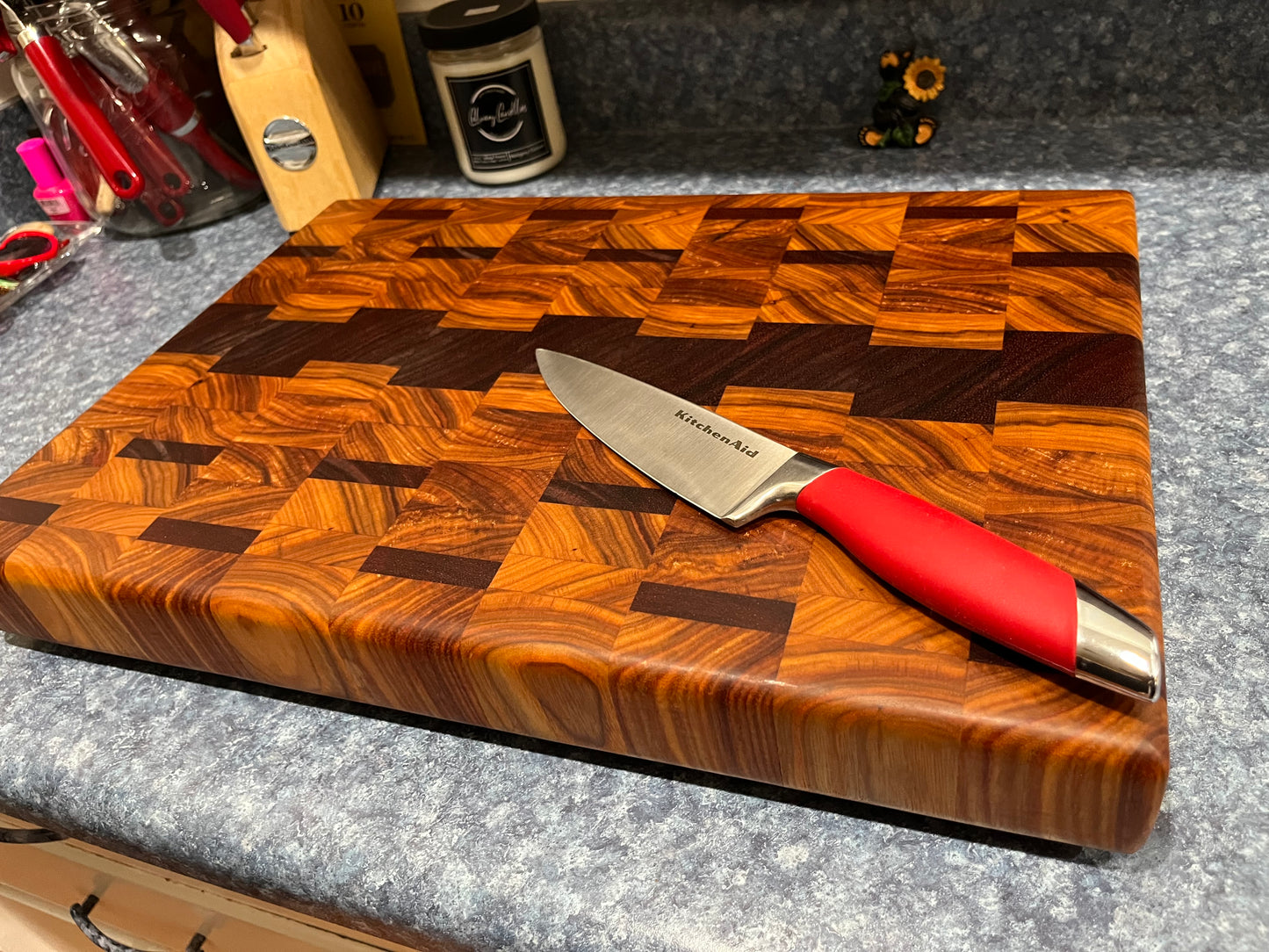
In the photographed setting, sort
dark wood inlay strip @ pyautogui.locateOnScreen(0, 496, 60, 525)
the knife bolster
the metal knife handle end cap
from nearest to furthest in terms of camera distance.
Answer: the metal knife handle end cap, the knife bolster, dark wood inlay strip @ pyautogui.locateOnScreen(0, 496, 60, 525)

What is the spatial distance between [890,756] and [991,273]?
1.08 ft

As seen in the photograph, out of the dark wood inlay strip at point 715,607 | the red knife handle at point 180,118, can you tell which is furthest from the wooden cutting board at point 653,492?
Result: the red knife handle at point 180,118

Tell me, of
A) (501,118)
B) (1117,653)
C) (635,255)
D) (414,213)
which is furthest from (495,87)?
(1117,653)

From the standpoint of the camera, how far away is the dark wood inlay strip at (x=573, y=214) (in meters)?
0.76

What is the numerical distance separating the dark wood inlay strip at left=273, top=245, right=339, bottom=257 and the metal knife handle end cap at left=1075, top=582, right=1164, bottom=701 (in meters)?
0.62

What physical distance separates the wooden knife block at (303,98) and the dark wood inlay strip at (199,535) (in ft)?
1.52

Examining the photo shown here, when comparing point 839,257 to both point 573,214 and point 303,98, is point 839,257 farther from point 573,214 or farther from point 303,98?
point 303,98

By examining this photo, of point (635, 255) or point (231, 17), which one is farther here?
point (231, 17)

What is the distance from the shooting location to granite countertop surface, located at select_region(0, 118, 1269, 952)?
0.41 metres

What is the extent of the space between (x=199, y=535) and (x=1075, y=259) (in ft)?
1.76

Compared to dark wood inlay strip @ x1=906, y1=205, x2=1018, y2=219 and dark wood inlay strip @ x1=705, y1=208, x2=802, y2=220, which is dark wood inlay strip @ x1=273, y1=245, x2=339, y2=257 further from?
dark wood inlay strip @ x1=906, y1=205, x2=1018, y2=219

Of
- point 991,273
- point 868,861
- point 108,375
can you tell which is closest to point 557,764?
point 868,861

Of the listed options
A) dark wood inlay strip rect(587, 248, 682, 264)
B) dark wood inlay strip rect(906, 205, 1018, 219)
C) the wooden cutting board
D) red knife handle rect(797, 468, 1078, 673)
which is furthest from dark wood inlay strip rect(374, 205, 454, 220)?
red knife handle rect(797, 468, 1078, 673)

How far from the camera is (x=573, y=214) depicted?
2.52ft
